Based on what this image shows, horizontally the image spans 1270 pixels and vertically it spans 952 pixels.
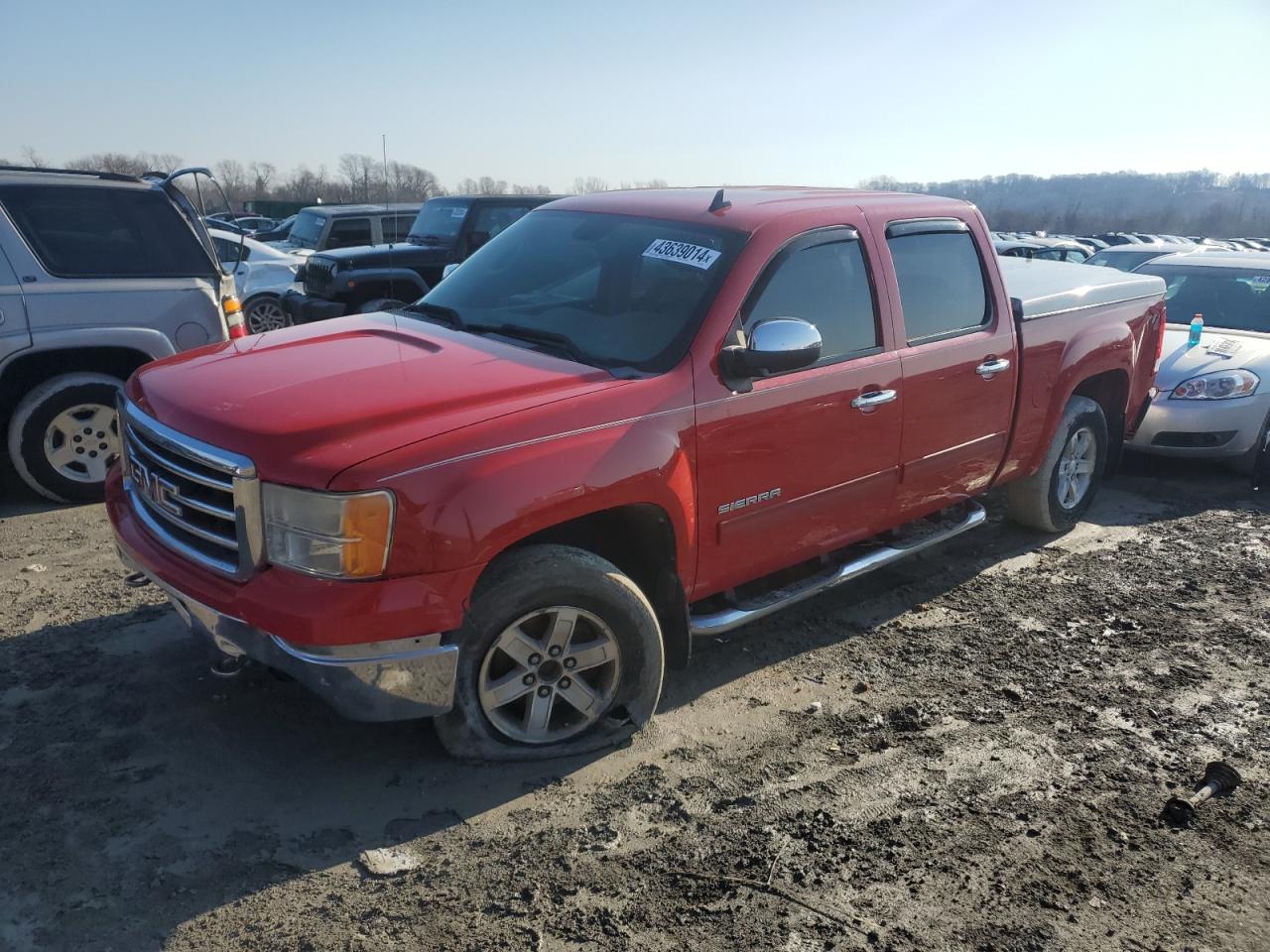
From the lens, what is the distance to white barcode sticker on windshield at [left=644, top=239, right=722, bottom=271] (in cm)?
378

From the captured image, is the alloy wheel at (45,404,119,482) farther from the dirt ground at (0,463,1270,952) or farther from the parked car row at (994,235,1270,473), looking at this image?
the parked car row at (994,235,1270,473)

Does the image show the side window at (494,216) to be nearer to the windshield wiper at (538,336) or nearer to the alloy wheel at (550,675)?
the windshield wiper at (538,336)

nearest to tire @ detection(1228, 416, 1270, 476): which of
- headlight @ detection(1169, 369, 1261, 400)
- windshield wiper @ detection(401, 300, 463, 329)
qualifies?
headlight @ detection(1169, 369, 1261, 400)

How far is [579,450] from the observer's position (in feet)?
10.3

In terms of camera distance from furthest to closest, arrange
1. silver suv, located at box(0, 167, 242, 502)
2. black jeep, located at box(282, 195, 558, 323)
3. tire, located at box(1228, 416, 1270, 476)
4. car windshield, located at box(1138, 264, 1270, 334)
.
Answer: black jeep, located at box(282, 195, 558, 323) < car windshield, located at box(1138, 264, 1270, 334) < tire, located at box(1228, 416, 1270, 476) < silver suv, located at box(0, 167, 242, 502)

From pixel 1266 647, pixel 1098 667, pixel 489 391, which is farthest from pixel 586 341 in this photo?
pixel 1266 647

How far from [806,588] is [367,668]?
6.40 ft

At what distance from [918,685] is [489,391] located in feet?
7.49

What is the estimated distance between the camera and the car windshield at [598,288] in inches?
143

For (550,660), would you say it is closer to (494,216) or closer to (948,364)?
(948,364)

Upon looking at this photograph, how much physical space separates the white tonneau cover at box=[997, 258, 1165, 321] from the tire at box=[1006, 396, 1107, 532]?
2.07 feet

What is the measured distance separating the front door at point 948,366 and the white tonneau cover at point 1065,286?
385 millimetres

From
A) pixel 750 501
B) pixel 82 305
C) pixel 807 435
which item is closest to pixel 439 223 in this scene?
pixel 82 305

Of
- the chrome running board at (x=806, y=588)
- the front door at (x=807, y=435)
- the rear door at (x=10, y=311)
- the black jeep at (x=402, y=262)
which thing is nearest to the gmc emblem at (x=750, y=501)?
the front door at (x=807, y=435)
